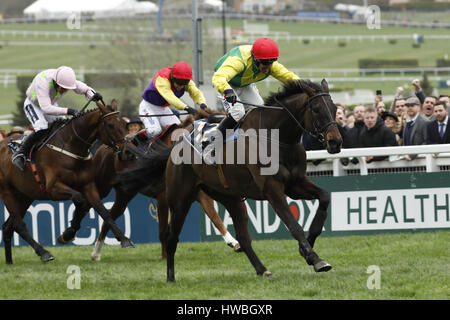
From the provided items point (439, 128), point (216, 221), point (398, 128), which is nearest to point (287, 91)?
point (216, 221)

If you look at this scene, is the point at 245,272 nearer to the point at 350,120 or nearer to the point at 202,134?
the point at 202,134

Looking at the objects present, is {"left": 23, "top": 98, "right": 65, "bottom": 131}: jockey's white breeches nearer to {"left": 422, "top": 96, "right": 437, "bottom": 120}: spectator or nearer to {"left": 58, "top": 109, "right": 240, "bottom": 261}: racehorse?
{"left": 58, "top": 109, "right": 240, "bottom": 261}: racehorse

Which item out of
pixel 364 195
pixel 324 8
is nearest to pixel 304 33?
pixel 324 8

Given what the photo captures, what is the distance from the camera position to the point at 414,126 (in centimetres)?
1013

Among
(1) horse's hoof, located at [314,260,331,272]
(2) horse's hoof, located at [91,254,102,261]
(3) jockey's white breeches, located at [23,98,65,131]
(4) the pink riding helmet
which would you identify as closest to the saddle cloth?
(1) horse's hoof, located at [314,260,331,272]

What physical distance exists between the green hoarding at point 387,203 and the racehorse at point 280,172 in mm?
2635

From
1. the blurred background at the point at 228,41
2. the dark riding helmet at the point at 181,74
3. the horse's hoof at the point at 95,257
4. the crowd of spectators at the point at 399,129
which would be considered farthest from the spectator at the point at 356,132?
the blurred background at the point at 228,41

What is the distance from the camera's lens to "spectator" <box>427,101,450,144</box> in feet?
32.4

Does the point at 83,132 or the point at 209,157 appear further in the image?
the point at 83,132

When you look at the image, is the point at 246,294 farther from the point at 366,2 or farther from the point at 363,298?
the point at 366,2

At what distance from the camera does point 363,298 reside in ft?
18.6

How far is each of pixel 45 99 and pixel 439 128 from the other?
4686 millimetres

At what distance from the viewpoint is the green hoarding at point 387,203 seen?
9461mm

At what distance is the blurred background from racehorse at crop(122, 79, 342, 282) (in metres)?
19.0
